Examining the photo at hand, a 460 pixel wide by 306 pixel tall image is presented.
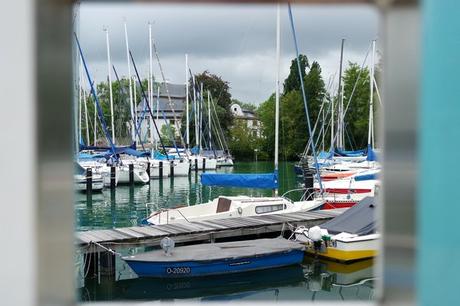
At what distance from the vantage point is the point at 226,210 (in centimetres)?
1321

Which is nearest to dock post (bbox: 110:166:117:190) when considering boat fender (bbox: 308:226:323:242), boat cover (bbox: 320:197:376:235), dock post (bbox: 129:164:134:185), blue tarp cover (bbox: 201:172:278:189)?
dock post (bbox: 129:164:134:185)

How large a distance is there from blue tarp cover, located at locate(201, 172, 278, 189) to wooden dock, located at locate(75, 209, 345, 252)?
1.57 metres

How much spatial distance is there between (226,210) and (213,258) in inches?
153

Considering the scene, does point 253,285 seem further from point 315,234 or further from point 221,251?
point 315,234

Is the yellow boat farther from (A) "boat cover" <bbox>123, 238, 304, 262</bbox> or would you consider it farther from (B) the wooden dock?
(B) the wooden dock

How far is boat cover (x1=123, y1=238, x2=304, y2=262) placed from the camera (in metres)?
9.27

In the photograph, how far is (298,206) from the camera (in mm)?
14133

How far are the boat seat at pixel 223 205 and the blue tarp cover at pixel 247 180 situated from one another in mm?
1506
